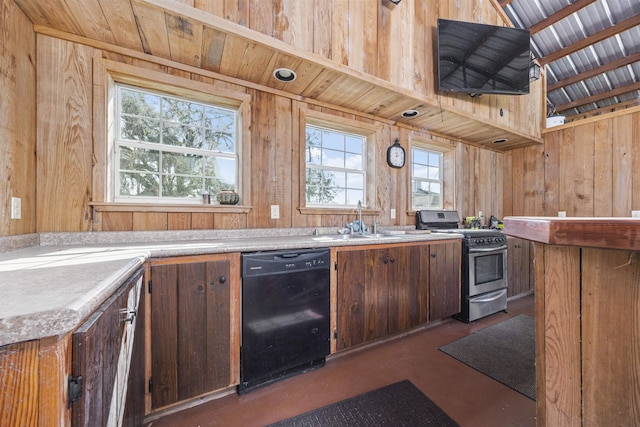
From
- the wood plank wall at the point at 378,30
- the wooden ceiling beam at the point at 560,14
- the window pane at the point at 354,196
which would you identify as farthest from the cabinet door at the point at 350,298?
the wooden ceiling beam at the point at 560,14

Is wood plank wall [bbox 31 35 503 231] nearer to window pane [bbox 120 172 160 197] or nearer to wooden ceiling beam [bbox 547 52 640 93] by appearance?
window pane [bbox 120 172 160 197]

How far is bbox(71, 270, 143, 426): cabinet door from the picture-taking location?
0.58 metres

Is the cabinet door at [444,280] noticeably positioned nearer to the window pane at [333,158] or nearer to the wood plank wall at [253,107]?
the wood plank wall at [253,107]

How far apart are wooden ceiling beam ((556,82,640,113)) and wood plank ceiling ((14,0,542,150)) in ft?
15.4

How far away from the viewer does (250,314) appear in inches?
62.3

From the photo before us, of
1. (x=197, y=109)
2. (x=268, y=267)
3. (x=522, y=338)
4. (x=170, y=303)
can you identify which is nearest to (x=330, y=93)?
(x=197, y=109)

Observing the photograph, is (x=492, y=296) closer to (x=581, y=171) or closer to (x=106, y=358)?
(x=581, y=171)

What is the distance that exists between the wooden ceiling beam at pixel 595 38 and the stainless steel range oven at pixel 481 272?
330 centimetres

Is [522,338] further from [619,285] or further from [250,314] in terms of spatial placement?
[250,314]

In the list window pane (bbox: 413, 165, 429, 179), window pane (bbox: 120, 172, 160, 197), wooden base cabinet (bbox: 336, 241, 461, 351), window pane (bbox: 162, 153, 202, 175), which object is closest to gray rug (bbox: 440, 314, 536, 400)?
wooden base cabinet (bbox: 336, 241, 461, 351)

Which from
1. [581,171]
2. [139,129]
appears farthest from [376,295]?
[581,171]

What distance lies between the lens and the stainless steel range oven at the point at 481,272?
2.68 m

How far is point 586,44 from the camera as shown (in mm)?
3600

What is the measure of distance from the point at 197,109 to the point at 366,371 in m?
2.55
